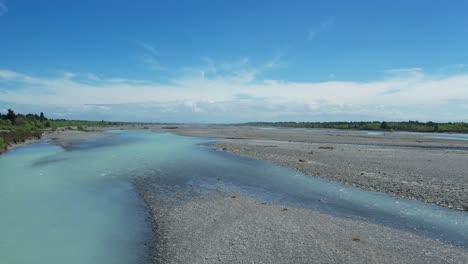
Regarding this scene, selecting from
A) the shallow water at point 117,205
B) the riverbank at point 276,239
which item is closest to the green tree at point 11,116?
the shallow water at point 117,205

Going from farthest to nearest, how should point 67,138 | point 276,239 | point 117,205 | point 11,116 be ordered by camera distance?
point 11,116 < point 67,138 < point 117,205 < point 276,239

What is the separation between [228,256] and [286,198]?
7.25 meters

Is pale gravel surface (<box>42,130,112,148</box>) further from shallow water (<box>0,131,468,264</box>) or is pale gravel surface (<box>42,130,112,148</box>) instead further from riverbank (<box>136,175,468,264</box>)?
riverbank (<box>136,175,468,264</box>)

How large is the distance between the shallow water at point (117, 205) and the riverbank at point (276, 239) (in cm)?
86

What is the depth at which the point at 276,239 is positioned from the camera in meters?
9.80

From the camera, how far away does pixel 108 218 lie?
12.7 metres

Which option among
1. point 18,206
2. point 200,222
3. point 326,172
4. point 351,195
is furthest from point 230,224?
point 326,172

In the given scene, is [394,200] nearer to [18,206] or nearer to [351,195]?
[351,195]

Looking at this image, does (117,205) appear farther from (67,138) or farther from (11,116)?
(11,116)

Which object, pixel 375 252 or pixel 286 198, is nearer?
pixel 375 252

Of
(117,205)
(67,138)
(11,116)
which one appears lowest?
(117,205)

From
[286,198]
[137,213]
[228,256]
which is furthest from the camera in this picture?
[286,198]

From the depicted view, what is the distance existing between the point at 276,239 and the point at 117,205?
7.95m

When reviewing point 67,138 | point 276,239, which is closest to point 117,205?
point 276,239
